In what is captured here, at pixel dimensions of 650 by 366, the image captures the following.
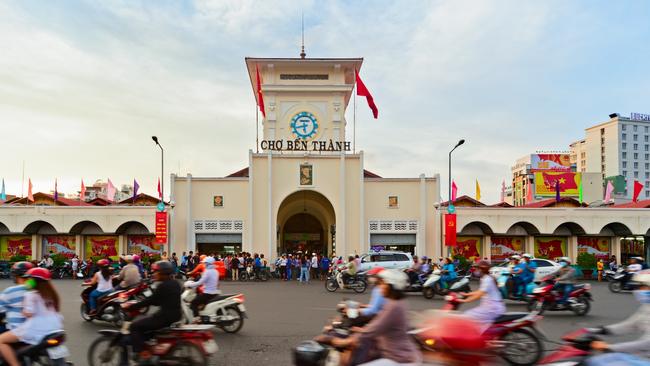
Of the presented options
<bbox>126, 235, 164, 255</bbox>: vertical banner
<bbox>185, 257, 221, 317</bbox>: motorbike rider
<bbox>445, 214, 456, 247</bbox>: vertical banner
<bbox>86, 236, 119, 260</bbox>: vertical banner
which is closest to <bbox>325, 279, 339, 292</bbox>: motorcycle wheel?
<bbox>445, 214, 456, 247</bbox>: vertical banner

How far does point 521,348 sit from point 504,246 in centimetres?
2678

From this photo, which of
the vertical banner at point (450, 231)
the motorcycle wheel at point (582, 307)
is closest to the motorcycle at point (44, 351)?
the motorcycle wheel at point (582, 307)

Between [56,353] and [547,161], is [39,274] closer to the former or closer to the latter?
[56,353]

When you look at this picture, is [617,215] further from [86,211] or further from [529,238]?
[86,211]

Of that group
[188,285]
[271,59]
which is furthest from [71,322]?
[271,59]

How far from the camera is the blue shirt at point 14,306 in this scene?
287 inches

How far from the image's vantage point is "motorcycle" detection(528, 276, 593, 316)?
14180 millimetres

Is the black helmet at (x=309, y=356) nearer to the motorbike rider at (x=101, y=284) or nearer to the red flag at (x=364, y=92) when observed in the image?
the motorbike rider at (x=101, y=284)

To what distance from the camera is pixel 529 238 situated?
34469mm

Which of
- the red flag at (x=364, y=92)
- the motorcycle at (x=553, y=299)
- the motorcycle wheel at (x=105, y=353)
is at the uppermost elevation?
the red flag at (x=364, y=92)

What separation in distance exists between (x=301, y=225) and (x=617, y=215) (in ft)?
72.3

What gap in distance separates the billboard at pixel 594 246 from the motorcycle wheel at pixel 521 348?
2845 cm

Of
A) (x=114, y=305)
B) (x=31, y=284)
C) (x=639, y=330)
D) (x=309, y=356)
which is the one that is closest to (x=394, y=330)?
(x=309, y=356)

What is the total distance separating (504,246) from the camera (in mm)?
34594
